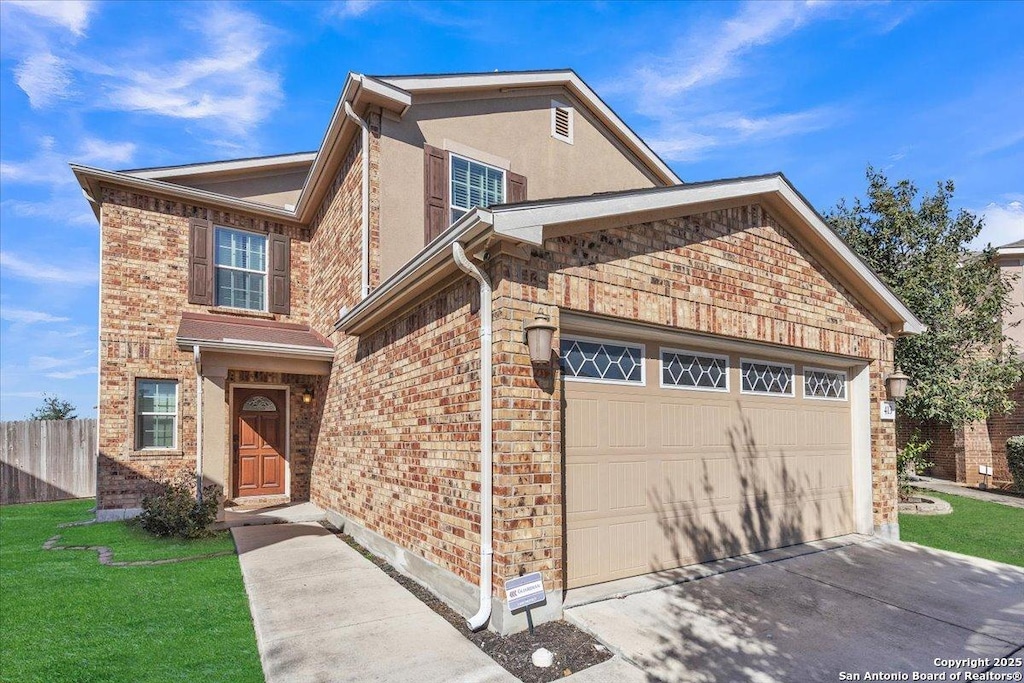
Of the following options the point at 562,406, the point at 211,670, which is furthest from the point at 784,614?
the point at 211,670

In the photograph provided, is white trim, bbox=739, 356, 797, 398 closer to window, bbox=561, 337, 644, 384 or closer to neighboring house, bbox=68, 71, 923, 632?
neighboring house, bbox=68, 71, 923, 632

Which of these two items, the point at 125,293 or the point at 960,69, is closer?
the point at 960,69

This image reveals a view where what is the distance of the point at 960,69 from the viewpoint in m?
8.40

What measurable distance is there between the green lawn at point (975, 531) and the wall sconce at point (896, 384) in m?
2.05

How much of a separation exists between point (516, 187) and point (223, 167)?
18.9 ft

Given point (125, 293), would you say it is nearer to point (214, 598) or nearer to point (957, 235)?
point (214, 598)

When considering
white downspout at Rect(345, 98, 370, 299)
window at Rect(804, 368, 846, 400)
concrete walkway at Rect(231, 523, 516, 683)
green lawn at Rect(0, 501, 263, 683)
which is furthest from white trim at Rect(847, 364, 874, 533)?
green lawn at Rect(0, 501, 263, 683)

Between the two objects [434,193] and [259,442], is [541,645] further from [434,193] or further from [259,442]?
[259,442]

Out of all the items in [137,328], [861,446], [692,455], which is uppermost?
[137,328]

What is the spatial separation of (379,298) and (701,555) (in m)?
4.45

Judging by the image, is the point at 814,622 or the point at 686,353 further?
the point at 686,353

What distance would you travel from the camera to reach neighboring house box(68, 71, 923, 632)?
4.75 meters

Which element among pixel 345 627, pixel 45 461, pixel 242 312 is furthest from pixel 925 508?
pixel 45 461

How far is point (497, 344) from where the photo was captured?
454 centimetres
